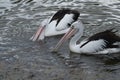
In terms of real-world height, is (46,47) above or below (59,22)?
below

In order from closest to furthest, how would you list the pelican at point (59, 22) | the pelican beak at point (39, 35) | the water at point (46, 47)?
the water at point (46, 47)
the pelican beak at point (39, 35)
the pelican at point (59, 22)

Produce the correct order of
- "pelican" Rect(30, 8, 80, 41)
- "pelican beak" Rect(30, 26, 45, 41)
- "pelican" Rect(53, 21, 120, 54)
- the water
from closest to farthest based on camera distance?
the water < "pelican" Rect(53, 21, 120, 54) < "pelican beak" Rect(30, 26, 45, 41) < "pelican" Rect(30, 8, 80, 41)

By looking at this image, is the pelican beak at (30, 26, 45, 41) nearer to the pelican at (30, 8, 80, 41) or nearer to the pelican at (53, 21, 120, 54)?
the pelican at (30, 8, 80, 41)

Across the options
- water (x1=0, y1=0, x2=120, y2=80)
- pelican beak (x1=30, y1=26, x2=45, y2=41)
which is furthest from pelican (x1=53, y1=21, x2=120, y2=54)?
pelican beak (x1=30, y1=26, x2=45, y2=41)

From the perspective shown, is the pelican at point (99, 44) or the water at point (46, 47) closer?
the water at point (46, 47)

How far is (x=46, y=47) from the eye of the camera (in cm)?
1056

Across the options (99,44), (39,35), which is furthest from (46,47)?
(99,44)

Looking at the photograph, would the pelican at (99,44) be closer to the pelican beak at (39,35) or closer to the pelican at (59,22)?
the pelican beak at (39,35)

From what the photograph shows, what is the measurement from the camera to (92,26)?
460 inches

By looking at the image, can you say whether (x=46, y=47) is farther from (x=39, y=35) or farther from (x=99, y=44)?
(x=99, y=44)

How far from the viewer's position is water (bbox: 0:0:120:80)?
8.64 metres

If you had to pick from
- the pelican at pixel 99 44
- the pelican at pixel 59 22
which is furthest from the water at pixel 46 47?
the pelican at pixel 59 22

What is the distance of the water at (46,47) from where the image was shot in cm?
864

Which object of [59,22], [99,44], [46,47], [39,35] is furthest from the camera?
[59,22]
